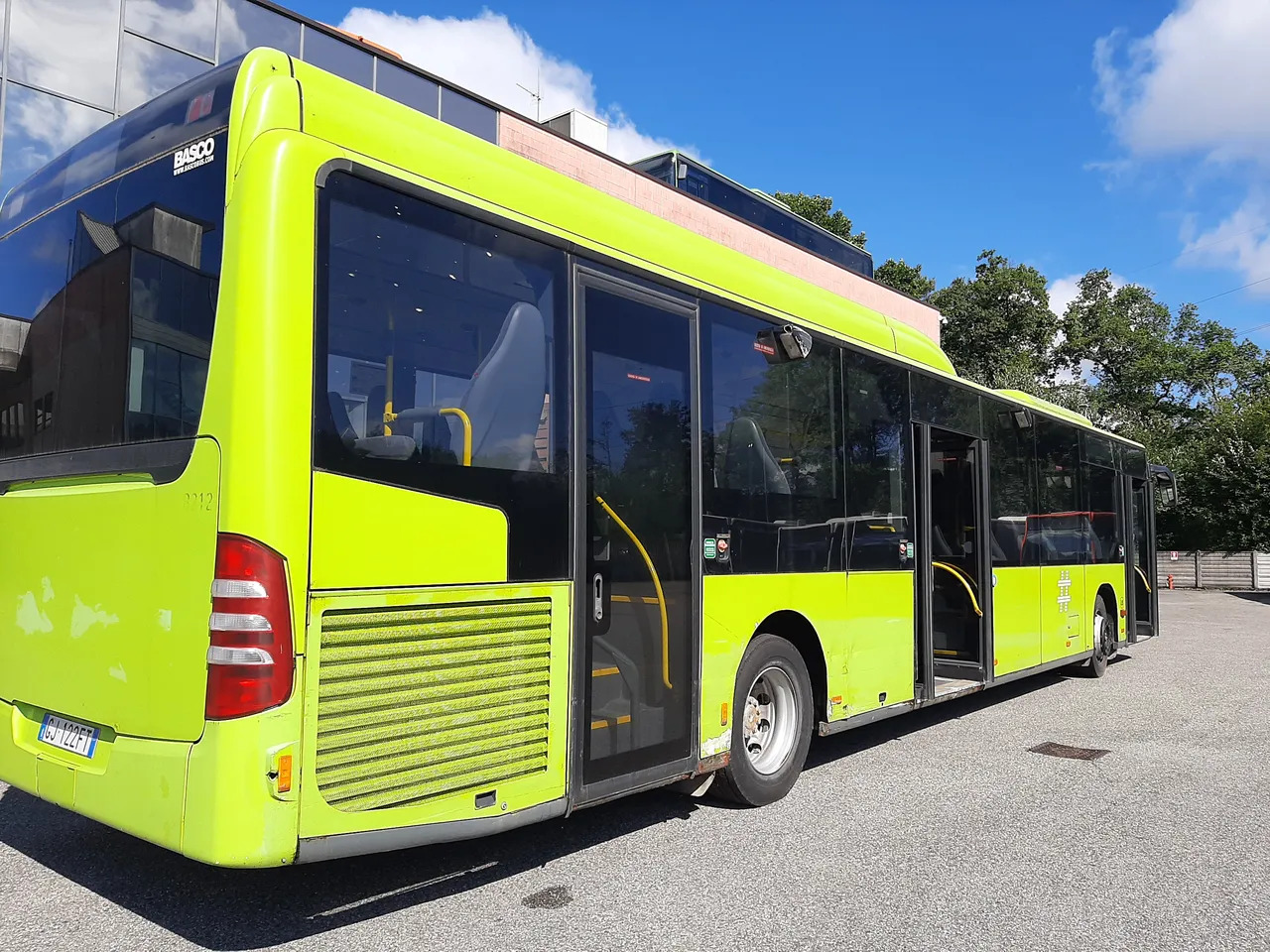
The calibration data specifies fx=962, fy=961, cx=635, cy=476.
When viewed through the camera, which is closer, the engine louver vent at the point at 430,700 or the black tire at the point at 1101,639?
the engine louver vent at the point at 430,700

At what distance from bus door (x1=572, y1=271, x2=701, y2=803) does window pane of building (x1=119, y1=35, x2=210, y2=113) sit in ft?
37.7

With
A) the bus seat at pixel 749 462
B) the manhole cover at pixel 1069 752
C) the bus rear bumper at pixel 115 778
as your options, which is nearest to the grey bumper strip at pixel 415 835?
the bus rear bumper at pixel 115 778

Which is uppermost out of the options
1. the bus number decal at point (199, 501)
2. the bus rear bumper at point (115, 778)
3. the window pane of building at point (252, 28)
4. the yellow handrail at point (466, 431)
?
→ the window pane of building at point (252, 28)

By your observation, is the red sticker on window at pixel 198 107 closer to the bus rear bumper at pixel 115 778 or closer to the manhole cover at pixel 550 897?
the bus rear bumper at pixel 115 778

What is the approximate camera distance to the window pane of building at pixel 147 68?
1343 centimetres

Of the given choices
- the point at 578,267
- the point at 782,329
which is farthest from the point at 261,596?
the point at 782,329

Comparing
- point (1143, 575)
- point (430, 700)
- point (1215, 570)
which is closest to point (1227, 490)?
Answer: point (1215, 570)

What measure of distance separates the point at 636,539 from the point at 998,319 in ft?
136

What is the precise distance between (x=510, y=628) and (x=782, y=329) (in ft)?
9.72

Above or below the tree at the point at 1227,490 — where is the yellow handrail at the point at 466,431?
below

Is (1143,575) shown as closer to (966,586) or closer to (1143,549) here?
(1143,549)

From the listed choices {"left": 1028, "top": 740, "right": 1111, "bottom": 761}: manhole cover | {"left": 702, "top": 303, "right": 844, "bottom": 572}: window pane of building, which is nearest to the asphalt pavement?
{"left": 1028, "top": 740, "right": 1111, "bottom": 761}: manhole cover

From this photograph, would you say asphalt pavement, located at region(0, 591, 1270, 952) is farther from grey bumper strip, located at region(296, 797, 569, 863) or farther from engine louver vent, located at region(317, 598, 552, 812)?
engine louver vent, located at region(317, 598, 552, 812)

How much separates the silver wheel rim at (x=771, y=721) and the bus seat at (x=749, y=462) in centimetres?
113
